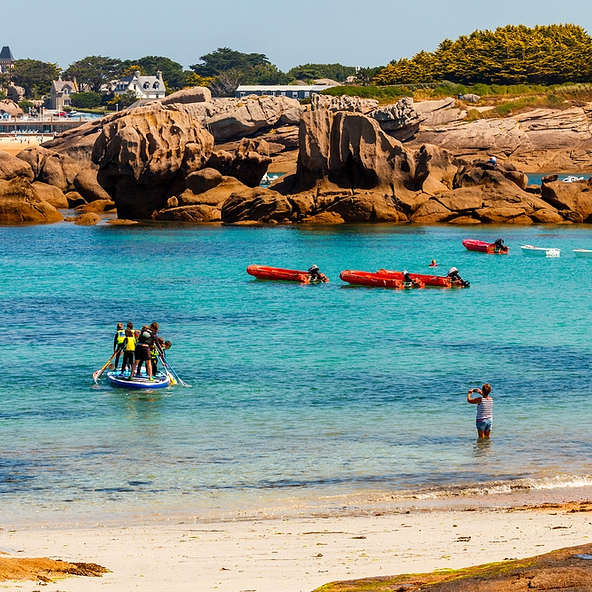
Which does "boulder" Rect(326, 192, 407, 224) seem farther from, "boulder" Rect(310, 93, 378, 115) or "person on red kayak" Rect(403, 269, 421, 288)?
"boulder" Rect(310, 93, 378, 115)

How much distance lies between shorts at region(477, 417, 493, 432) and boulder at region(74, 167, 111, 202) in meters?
83.8

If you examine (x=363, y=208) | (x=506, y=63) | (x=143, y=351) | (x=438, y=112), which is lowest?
(x=143, y=351)

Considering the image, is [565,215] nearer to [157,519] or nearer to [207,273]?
[207,273]


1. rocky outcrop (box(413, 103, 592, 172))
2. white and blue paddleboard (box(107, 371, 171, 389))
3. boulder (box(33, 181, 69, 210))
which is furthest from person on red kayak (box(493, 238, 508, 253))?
rocky outcrop (box(413, 103, 592, 172))

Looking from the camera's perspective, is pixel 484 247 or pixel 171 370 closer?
pixel 171 370

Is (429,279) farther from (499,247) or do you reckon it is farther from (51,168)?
(51,168)

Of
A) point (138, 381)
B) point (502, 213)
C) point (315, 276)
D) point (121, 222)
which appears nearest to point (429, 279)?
point (315, 276)

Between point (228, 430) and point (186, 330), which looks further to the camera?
point (186, 330)

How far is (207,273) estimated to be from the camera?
2345 inches

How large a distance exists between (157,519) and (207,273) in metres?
41.9

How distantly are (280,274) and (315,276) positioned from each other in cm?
196

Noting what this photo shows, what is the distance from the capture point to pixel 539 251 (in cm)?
6781

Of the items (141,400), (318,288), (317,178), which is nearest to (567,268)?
(318,288)

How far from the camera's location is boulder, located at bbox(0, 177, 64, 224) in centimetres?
9044
